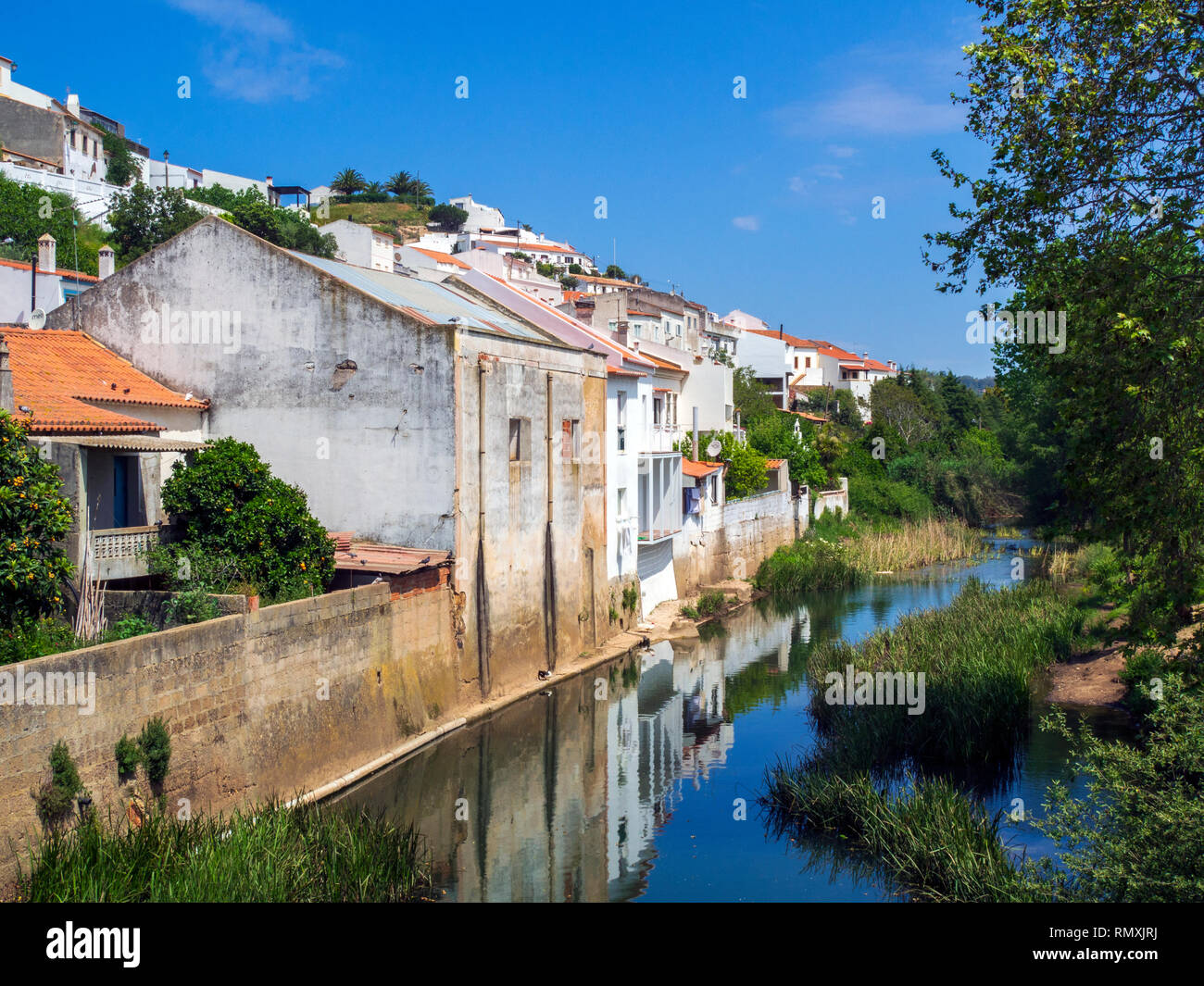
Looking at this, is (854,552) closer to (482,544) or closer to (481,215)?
(482,544)

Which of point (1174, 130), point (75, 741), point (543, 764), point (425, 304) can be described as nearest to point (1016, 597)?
point (543, 764)

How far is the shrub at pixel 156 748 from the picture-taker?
43.2 feet

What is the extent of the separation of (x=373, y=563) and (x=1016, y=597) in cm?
1903

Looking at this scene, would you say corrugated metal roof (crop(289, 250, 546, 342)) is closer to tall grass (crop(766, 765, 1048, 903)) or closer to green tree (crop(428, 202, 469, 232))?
tall grass (crop(766, 765, 1048, 903))

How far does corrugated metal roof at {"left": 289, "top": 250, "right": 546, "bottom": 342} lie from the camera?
2291 cm

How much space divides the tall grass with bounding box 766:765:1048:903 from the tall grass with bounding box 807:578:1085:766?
1.87 meters

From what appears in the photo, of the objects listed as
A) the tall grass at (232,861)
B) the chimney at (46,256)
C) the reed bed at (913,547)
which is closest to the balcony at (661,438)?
the reed bed at (913,547)

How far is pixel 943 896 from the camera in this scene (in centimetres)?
1300

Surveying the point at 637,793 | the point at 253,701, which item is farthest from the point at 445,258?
the point at 253,701

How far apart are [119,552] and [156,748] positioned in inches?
171

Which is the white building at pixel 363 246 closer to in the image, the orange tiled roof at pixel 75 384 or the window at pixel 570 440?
the window at pixel 570 440

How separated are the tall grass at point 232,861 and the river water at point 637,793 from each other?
1303 mm

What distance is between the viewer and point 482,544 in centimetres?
2230

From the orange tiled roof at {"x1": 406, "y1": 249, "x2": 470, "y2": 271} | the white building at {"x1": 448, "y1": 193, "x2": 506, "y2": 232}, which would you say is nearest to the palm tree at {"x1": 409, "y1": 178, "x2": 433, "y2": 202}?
the white building at {"x1": 448, "y1": 193, "x2": 506, "y2": 232}
